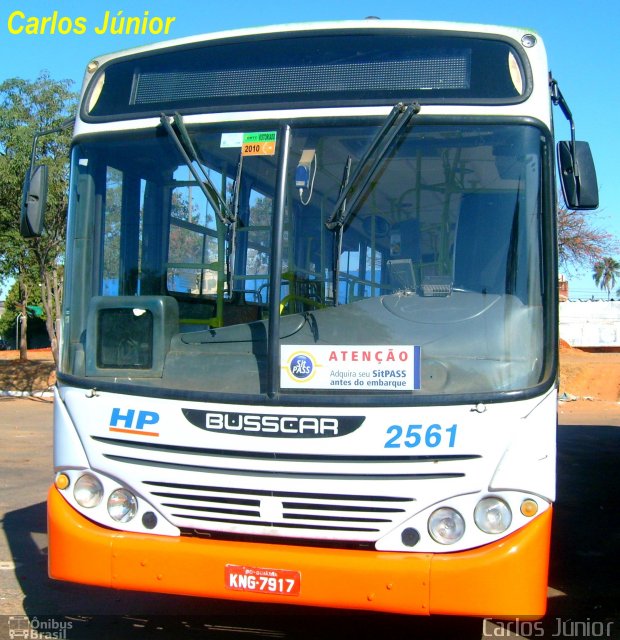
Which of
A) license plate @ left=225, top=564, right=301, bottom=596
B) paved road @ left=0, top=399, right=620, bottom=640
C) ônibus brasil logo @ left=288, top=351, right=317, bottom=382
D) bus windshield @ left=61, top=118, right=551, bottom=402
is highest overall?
bus windshield @ left=61, top=118, right=551, bottom=402

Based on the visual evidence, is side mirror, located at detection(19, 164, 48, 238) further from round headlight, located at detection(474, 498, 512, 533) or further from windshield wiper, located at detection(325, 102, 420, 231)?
round headlight, located at detection(474, 498, 512, 533)

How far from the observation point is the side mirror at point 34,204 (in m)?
4.81

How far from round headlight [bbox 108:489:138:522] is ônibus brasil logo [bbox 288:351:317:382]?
1.06m

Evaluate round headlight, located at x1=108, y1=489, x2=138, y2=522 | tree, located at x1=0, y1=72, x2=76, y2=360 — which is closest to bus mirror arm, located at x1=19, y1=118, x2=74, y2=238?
round headlight, located at x1=108, y1=489, x2=138, y2=522

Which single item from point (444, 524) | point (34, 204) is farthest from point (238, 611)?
point (34, 204)

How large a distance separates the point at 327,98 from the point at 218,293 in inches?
47.6

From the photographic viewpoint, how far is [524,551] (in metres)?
3.65

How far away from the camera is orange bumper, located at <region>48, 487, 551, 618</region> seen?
362 centimetres

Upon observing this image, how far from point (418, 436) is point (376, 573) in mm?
655

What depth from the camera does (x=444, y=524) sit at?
3.75 m

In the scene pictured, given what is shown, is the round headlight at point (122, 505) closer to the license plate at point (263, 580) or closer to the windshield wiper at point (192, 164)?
the license plate at point (263, 580)

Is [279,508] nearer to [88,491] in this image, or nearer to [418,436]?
[418,436]

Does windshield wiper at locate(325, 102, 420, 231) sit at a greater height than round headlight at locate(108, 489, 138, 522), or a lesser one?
greater

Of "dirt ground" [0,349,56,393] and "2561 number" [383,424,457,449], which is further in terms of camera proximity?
"dirt ground" [0,349,56,393]
